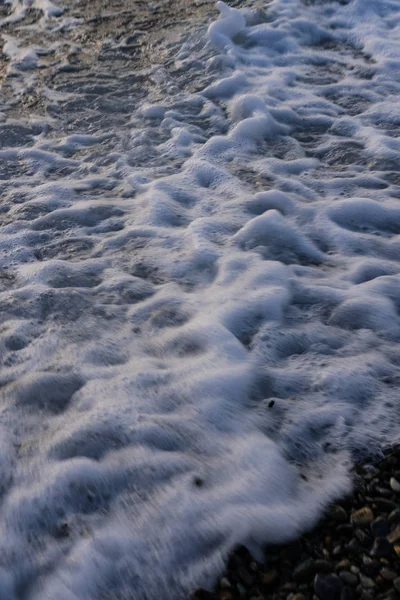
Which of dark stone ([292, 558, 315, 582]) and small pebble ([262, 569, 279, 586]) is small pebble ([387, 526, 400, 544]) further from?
small pebble ([262, 569, 279, 586])

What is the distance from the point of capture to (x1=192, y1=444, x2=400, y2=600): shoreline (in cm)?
180

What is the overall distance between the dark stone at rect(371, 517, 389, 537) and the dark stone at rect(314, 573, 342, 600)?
0.67 ft

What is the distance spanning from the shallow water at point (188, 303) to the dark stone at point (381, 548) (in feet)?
0.69

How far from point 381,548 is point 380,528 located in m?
0.07

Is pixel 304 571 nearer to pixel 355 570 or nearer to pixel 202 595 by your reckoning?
pixel 355 570

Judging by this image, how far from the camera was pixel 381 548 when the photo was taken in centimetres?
188

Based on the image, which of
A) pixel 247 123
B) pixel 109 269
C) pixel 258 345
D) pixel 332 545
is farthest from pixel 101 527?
pixel 247 123

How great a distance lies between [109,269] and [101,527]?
159 cm

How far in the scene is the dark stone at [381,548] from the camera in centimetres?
187

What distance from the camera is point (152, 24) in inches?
252

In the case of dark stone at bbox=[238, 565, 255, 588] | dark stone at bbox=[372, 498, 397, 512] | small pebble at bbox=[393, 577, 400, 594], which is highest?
small pebble at bbox=[393, 577, 400, 594]

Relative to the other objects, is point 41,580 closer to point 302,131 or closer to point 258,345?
point 258,345

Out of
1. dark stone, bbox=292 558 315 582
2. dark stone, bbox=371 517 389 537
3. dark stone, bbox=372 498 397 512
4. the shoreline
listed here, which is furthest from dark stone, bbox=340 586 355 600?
dark stone, bbox=372 498 397 512

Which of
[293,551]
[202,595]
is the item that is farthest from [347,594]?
[202,595]
